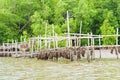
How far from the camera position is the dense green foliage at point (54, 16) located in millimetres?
64812

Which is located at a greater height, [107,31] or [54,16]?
[54,16]

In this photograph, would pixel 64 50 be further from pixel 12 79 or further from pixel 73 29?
pixel 73 29

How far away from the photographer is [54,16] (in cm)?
7081

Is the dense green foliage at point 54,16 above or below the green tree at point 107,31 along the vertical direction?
above

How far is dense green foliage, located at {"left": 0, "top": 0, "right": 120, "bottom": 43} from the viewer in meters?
64.8

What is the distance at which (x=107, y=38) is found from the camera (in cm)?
5884

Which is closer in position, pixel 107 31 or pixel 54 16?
pixel 107 31

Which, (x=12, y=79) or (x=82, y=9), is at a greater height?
(x=82, y=9)

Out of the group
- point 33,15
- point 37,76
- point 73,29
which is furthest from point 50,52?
point 33,15

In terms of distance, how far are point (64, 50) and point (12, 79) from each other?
15944 mm

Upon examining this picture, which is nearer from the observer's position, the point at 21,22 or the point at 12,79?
the point at 12,79

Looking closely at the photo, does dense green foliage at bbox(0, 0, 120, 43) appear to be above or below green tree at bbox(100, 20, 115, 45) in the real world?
above

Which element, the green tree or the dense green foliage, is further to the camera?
the dense green foliage

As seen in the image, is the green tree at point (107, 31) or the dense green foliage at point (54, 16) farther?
the dense green foliage at point (54, 16)
